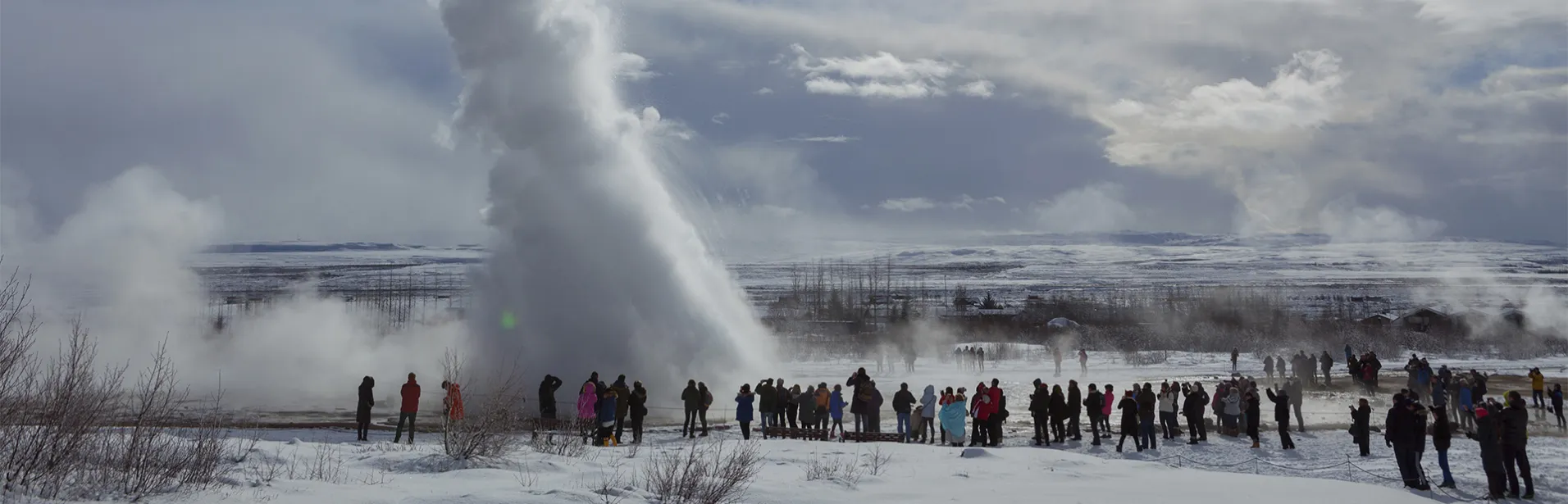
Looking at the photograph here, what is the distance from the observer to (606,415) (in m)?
16.6

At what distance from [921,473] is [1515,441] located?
7.64m

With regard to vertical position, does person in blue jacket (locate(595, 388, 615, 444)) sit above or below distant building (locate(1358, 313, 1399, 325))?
below

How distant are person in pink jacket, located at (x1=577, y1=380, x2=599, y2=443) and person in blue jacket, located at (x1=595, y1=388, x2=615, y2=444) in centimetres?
21

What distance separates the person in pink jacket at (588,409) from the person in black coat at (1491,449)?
1246 centimetres

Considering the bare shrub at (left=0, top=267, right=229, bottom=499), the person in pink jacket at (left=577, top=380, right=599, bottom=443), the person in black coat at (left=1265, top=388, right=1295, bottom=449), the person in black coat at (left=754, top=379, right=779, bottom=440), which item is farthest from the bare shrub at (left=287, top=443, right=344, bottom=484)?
the person in black coat at (left=1265, top=388, right=1295, bottom=449)

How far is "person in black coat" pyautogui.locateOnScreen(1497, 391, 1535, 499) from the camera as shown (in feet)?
42.9

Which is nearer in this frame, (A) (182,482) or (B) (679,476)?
(A) (182,482)

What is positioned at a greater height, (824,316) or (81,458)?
(824,316)

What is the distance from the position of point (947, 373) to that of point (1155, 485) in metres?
26.0

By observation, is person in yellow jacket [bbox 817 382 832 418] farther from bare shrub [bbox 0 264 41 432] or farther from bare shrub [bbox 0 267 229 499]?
bare shrub [bbox 0 264 41 432]

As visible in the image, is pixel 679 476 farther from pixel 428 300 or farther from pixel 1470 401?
pixel 428 300

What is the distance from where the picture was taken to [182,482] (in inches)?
342

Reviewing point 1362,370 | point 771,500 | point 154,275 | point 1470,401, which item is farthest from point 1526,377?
point 154,275

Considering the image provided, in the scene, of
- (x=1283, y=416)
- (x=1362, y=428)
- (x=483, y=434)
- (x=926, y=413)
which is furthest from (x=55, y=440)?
(x=1362, y=428)
